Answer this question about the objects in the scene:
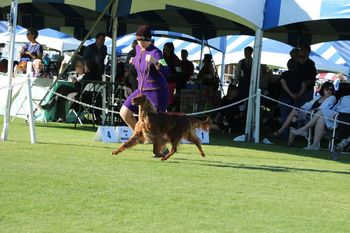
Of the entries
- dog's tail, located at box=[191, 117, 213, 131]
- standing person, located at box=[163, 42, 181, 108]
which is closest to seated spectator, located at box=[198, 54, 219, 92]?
standing person, located at box=[163, 42, 181, 108]

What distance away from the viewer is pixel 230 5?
42.7 feet

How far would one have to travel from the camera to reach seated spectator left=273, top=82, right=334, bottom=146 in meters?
13.5

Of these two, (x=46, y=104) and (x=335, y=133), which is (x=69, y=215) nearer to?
(x=335, y=133)

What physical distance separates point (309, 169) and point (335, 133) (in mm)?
3222

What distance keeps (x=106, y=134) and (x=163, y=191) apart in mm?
4762

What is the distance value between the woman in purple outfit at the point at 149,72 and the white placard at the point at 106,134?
73.5 inches

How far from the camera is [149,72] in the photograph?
32.0 feet

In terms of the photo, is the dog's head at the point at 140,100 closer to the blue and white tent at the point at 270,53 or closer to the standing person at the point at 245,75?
the standing person at the point at 245,75

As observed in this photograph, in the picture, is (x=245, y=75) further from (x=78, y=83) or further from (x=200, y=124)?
(x=200, y=124)

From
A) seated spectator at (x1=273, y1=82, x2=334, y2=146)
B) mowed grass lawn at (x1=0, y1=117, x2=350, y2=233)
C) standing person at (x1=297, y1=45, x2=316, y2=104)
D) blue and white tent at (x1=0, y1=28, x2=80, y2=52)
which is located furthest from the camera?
blue and white tent at (x1=0, y1=28, x2=80, y2=52)

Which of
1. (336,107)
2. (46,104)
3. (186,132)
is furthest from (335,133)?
(46,104)

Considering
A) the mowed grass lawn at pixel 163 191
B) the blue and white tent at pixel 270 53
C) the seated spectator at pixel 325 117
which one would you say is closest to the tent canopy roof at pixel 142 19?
→ the seated spectator at pixel 325 117

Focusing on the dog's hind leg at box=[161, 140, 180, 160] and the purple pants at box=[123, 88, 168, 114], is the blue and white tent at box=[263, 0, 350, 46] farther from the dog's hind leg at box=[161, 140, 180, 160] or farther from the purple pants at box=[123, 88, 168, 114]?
the dog's hind leg at box=[161, 140, 180, 160]

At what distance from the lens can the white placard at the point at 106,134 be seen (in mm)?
11875
